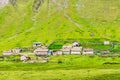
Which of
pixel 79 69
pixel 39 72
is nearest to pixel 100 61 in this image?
pixel 79 69

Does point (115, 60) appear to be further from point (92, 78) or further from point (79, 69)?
point (92, 78)

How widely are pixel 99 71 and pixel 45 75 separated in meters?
24.8

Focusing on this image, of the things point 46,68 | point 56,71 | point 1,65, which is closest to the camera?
point 56,71

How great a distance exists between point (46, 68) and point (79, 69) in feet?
54.6

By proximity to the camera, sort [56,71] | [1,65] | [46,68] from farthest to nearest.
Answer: [1,65], [46,68], [56,71]

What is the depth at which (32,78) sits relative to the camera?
147 m

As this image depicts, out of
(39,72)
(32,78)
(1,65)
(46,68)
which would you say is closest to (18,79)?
(32,78)

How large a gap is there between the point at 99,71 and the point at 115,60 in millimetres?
38516

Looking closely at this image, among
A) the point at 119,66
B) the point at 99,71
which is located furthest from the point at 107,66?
the point at 99,71

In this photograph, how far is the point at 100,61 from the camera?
644ft

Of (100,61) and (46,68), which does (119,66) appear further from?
(46,68)

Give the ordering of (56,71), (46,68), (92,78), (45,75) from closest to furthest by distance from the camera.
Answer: (92,78) < (45,75) < (56,71) < (46,68)

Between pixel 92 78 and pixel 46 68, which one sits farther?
pixel 46 68

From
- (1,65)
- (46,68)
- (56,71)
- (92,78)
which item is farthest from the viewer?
(1,65)
